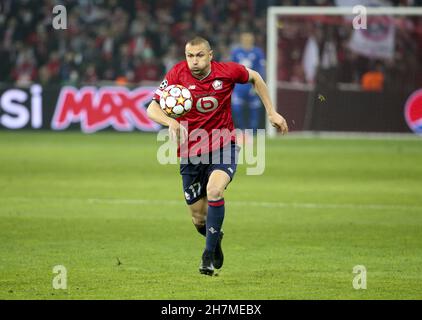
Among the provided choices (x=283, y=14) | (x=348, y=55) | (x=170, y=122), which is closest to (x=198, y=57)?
(x=170, y=122)

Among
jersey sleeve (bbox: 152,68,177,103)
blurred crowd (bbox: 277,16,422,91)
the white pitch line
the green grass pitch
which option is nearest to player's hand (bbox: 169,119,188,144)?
jersey sleeve (bbox: 152,68,177,103)

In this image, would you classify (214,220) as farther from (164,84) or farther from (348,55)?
(348,55)

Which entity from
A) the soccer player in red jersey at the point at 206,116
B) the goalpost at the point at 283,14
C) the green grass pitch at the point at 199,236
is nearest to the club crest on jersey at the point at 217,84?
the soccer player in red jersey at the point at 206,116

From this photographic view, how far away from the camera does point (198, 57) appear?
28.6ft

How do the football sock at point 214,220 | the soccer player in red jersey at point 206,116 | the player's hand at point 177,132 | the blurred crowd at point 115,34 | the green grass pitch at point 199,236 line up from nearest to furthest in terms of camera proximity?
the green grass pitch at point 199,236 < the player's hand at point 177,132 < the football sock at point 214,220 < the soccer player in red jersey at point 206,116 < the blurred crowd at point 115,34

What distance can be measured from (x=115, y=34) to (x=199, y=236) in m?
16.9

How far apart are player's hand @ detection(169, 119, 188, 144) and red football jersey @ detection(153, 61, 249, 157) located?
1.79 ft

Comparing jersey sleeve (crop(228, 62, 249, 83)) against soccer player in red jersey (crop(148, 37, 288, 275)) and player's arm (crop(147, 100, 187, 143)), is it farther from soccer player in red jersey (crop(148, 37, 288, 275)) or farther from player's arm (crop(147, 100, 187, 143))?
player's arm (crop(147, 100, 187, 143))

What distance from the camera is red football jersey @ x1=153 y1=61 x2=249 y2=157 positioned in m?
8.98

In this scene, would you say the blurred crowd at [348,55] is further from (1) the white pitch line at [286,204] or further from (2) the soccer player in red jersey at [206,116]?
(2) the soccer player in red jersey at [206,116]

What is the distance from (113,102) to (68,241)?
1410 centimetres

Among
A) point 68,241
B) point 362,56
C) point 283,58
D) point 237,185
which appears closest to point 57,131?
point 283,58

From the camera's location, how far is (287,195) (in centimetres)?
1459

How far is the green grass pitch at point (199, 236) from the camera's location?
26.5ft
